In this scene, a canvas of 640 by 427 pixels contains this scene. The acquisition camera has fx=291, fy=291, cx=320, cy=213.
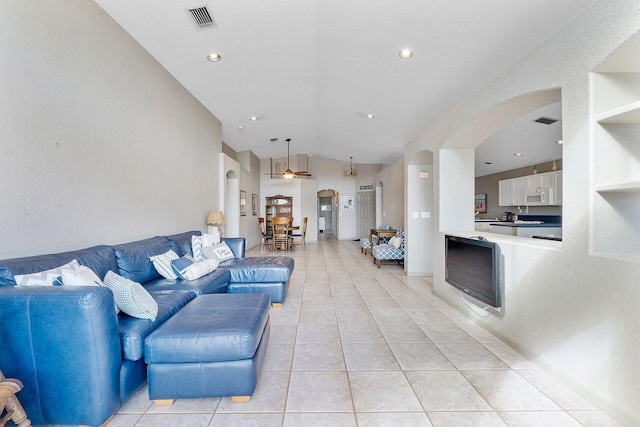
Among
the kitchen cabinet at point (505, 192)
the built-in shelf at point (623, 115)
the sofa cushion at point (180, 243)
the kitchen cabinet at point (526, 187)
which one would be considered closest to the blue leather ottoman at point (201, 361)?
the sofa cushion at point (180, 243)

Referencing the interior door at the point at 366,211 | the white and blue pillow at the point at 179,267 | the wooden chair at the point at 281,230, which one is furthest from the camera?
the interior door at the point at 366,211

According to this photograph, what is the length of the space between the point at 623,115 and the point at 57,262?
144 inches

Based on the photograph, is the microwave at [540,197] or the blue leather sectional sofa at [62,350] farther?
the microwave at [540,197]

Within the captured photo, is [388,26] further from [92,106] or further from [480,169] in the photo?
[480,169]

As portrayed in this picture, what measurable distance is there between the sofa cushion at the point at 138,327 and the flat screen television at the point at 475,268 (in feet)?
8.90

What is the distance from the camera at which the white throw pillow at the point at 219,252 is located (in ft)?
12.7

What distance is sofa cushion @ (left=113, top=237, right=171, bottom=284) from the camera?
261 cm

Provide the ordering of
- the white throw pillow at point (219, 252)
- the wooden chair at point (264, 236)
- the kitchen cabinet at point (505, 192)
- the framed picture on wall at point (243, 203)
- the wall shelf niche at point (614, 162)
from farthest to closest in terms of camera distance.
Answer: the wooden chair at point (264, 236) → the framed picture on wall at point (243, 203) → the kitchen cabinet at point (505, 192) → the white throw pillow at point (219, 252) → the wall shelf niche at point (614, 162)

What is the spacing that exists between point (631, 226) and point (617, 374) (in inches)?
35.2

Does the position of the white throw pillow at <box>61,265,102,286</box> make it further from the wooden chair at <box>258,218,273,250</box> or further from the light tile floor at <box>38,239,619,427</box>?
the wooden chair at <box>258,218,273,250</box>

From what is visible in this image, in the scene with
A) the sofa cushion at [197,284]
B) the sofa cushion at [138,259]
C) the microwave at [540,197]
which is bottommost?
the sofa cushion at [197,284]

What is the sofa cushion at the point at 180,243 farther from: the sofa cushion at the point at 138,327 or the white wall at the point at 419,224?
the white wall at the point at 419,224

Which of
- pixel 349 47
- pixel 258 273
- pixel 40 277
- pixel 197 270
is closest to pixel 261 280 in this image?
pixel 258 273

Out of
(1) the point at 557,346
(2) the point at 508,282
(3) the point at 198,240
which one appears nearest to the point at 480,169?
(2) the point at 508,282
